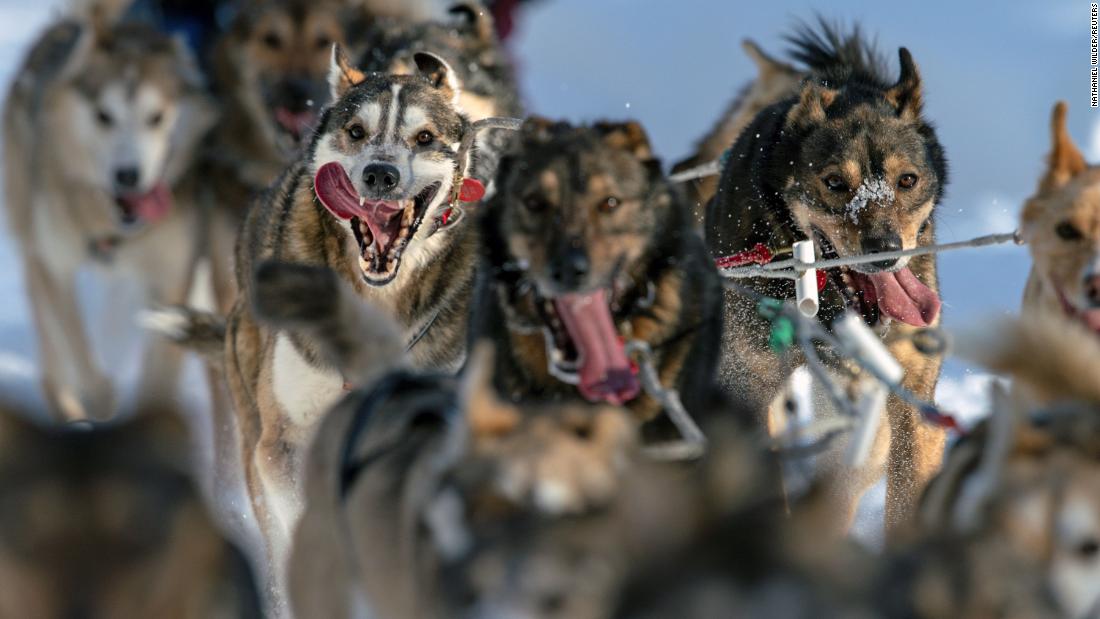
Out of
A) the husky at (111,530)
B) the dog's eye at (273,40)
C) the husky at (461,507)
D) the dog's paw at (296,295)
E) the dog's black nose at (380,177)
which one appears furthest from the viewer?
the dog's eye at (273,40)

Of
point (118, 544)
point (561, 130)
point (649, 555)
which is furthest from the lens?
point (561, 130)

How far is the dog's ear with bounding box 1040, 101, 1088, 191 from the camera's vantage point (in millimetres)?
4238

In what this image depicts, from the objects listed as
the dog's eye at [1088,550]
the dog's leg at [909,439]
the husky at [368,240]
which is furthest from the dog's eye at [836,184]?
the dog's eye at [1088,550]

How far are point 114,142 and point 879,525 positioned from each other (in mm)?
3233

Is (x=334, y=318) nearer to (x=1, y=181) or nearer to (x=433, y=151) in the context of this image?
(x=433, y=151)

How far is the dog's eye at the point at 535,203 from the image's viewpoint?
3.30m

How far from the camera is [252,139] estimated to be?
→ 620cm

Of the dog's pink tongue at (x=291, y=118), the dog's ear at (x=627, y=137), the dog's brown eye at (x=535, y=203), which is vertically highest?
the dog's pink tongue at (x=291, y=118)

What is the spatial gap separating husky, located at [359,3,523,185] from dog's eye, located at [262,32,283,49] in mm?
701

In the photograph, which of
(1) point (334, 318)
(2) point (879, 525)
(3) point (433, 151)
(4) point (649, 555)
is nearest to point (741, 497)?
(4) point (649, 555)

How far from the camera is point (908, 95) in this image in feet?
15.0

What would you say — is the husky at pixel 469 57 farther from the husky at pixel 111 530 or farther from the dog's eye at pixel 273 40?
the husky at pixel 111 530

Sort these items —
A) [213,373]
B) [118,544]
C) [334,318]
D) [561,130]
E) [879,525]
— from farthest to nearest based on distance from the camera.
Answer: [213,373]
[879,525]
[561,130]
[334,318]
[118,544]

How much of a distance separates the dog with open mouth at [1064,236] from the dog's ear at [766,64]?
182 centimetres
